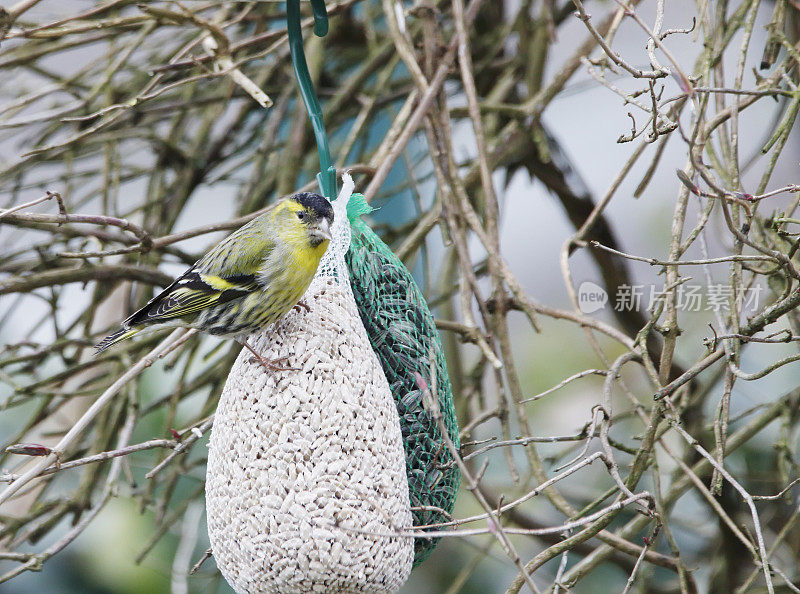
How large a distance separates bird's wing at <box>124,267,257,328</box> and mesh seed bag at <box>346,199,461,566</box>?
388 millimetres

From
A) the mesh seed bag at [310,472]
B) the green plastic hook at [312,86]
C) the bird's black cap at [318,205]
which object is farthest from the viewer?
the green plastic hook at [312,86]

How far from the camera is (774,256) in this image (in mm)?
2150

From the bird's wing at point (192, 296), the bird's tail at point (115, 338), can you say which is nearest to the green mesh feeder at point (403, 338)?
the bird's wing at point (192, 296)

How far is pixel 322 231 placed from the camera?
2459mm

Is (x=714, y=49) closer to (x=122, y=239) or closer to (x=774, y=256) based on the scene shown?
(x=774, y=256)

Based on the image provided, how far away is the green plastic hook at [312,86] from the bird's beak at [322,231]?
0.21 metres

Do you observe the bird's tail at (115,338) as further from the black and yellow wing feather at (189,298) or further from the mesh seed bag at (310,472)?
the mesh seed bag at (310,472)

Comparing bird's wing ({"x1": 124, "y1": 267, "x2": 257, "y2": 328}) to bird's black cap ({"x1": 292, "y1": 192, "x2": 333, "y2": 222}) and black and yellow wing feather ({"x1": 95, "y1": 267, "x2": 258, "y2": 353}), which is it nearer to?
black and yellow wing feather ({"x1": 95, "y1": 267, "x2": 258, "y2": 353})

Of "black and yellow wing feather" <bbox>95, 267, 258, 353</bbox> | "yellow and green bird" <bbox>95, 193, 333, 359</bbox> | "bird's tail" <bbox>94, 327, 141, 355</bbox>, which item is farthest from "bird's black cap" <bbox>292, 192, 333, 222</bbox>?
"bird's tail" <bbox>94, 327, 141, 355</bbox>

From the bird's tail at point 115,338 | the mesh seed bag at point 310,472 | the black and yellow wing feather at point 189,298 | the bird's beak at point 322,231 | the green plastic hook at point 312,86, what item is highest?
the green plastic hook at point 312,86

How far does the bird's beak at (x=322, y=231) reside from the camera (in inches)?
96.3

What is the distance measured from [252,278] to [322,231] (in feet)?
0.80

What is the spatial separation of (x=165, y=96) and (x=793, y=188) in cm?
323

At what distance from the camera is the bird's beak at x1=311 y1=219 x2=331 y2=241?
8.03 ft
